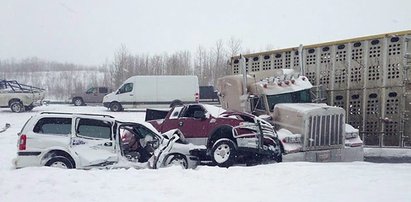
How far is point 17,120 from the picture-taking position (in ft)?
69.3

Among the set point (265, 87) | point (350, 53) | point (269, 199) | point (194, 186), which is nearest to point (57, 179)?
point (194, 186)

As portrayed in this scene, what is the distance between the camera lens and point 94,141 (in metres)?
7.85

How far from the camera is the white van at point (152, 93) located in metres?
26.3

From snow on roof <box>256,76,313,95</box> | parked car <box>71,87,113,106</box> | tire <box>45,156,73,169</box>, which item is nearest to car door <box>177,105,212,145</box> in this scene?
snow on roof <box>256,76,313,95</box>

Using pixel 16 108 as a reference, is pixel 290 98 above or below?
above

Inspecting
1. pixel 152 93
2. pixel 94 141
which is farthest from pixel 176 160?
pixel 152 93

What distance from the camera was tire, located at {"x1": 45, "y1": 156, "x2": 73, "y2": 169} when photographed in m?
7.59

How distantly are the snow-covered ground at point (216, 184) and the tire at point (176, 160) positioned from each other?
844 mm

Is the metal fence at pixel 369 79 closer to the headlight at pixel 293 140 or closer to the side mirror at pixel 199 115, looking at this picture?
the headlight at pixel 293 140

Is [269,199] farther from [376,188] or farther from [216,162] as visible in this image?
[216,162]

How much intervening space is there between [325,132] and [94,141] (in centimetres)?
569

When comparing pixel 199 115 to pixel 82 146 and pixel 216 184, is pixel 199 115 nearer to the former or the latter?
pixel 82 146

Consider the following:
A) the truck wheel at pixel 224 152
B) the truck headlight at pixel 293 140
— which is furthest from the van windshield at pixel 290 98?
the truck wheel at pixel 224 152

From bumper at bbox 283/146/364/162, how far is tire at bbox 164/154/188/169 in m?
2.50
